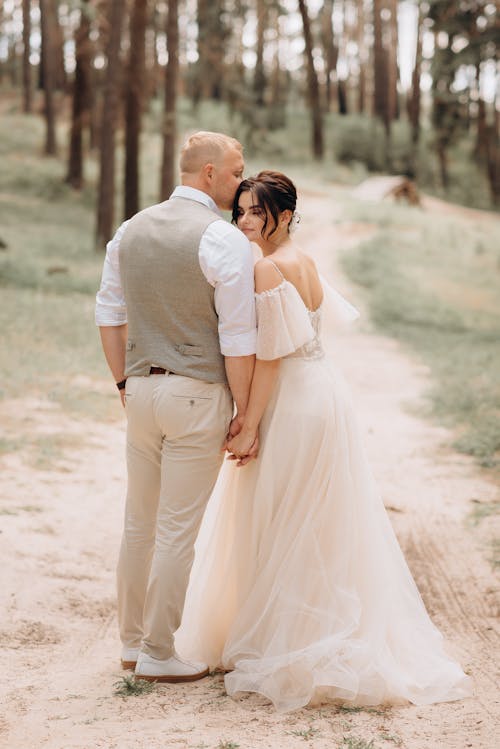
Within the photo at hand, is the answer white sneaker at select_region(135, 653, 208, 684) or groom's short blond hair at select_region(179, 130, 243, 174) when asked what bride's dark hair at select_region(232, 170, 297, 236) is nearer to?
groom's short blond hair at select_region(179, 130, 243, 174)

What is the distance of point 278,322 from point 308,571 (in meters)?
1.06

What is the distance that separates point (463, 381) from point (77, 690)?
8.29 m

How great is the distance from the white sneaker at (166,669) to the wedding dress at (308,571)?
0.17 m

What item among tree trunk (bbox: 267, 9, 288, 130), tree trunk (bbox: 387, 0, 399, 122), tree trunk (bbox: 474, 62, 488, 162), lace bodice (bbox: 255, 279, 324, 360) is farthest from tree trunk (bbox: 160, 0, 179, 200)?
tree trunk (bbox: 387, 0, 399, 122)

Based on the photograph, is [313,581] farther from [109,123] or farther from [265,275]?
[109,123]

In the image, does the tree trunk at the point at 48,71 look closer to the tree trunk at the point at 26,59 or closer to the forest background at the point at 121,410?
the forest background at the point at 121,410

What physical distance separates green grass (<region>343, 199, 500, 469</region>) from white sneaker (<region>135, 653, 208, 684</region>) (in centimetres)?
476

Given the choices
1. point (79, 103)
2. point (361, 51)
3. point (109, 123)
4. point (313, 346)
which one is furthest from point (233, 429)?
point (361, 51)

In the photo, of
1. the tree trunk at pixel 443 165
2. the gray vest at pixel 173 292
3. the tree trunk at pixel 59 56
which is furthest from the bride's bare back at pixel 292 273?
Result: the tree trunk at pixel 59 56

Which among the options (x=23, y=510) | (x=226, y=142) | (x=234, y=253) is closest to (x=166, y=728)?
(x=234, y=253)

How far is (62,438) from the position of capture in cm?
854

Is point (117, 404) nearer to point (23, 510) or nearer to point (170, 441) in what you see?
point (23, 510)

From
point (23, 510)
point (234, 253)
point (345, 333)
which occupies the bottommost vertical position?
point (345, 333)

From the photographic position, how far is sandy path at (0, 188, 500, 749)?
366 cm
